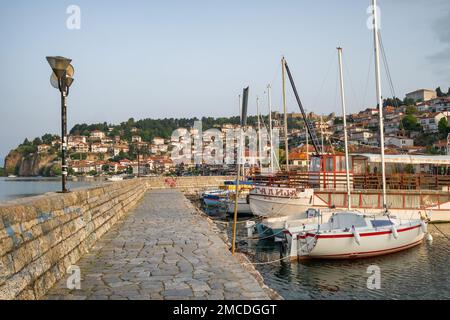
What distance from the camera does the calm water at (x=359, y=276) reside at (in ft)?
35.7

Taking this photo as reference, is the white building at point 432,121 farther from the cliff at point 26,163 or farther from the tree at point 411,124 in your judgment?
the cliff at point 26,163

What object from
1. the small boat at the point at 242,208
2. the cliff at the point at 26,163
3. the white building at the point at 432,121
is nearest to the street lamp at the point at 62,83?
the small boat at the point at 242,208

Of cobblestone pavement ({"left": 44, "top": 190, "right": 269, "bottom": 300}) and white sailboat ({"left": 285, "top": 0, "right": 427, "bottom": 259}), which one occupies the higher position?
cobblestone pavement ({"left": 44, "top": 190, "right": 269, "bottom": 300})

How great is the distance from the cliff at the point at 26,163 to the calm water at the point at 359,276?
17553 cm

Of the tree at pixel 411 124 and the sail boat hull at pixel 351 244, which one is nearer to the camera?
the sail boat hull at pixel 351 244

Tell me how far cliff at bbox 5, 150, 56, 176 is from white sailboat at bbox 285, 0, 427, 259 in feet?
574

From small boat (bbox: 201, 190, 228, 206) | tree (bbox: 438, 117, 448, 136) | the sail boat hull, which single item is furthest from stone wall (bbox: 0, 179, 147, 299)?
tree (bbox: 438, 117, 448, 136)

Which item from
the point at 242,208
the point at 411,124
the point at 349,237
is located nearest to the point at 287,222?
the point at 349,237

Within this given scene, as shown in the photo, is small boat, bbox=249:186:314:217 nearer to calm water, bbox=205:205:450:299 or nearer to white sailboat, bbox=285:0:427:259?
calm water, bbox=205:205:450:299

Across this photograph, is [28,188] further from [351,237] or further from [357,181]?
[351,237]

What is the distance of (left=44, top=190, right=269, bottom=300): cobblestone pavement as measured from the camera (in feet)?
20.9

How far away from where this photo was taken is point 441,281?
12.2 metres

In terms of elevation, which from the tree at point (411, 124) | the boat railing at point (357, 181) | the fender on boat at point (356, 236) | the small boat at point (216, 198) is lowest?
the small boat at point (216, 198)
